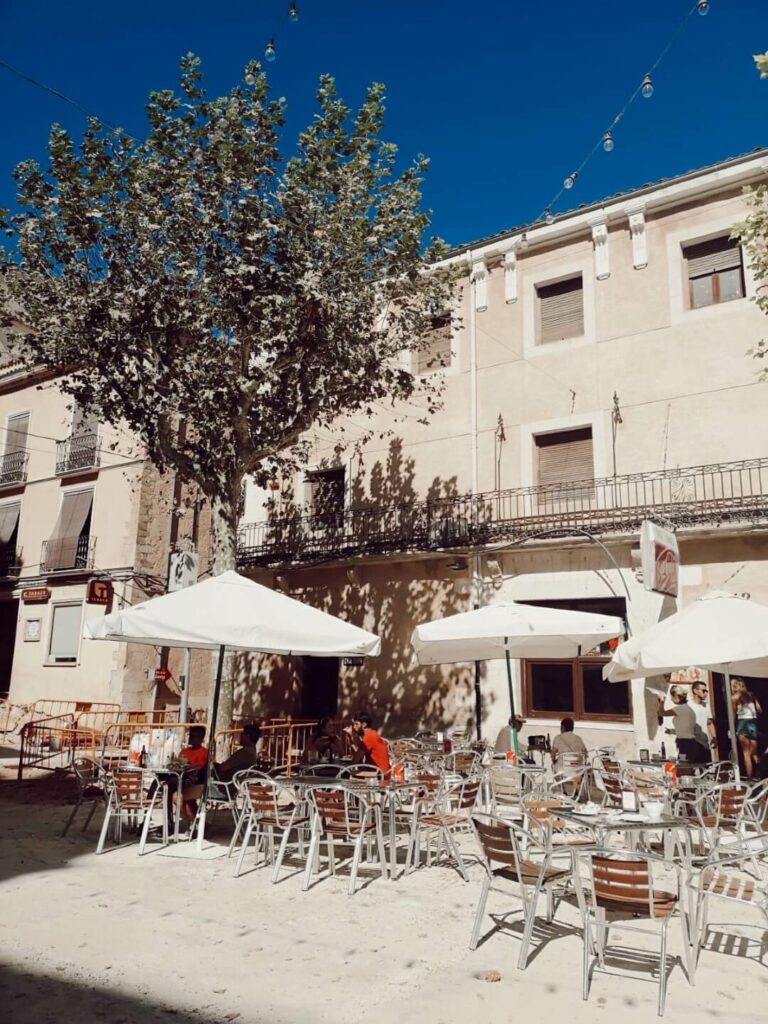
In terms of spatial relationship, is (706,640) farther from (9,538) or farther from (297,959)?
(9,538)

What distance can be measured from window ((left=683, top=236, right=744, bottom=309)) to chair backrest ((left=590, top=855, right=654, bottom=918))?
1217cm

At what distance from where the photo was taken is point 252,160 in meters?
12.5

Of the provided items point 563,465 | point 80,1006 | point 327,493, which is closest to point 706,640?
point 80,1006

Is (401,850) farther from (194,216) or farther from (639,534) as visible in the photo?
(194,216)

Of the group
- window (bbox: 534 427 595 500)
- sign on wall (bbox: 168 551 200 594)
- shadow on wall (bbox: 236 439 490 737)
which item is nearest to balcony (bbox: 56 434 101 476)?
shadow on wall (bbox: 236 439 490 737)

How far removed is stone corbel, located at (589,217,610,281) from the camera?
1509cm

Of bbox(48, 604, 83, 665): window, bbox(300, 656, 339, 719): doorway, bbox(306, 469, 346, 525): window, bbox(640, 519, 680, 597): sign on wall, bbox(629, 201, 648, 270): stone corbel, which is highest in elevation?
bbox(629, 201, 648, 270): stone corbel

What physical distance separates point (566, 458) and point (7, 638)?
1853 cm

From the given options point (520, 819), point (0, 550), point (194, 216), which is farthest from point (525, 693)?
point (0, 550)

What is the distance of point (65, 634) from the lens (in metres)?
20.7

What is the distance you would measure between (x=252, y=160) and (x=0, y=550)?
52.0 feet

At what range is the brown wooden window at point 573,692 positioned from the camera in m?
13.5

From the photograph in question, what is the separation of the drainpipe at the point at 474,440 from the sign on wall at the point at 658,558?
3.80 metres

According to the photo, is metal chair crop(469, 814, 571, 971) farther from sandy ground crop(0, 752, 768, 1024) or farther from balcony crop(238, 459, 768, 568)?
balcony crop(238, 459, 768, 568)
